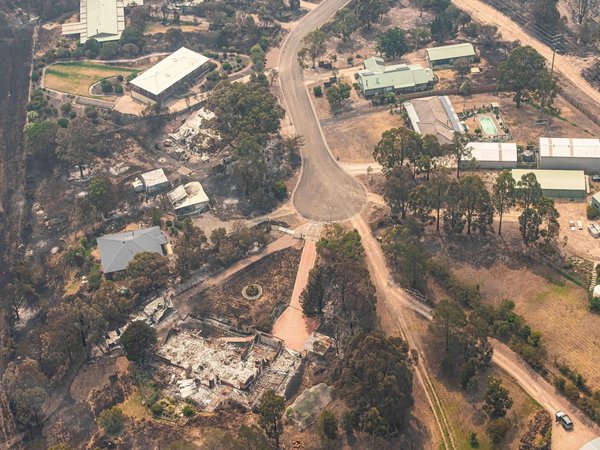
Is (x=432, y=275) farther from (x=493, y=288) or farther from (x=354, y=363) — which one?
(x=354, y=363)

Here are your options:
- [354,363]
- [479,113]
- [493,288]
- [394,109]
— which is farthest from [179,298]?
[479,113]

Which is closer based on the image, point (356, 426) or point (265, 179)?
point (356, 426)

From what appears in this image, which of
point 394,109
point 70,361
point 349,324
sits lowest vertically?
point 70,361

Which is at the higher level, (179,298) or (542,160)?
(542,160)

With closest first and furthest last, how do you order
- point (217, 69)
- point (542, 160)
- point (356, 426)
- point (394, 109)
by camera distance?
point (356, 426), point (542, 160), point (394, 109), point (217, 69)

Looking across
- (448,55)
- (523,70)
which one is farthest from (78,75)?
(523,70)

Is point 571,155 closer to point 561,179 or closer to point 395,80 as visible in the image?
point 561,179

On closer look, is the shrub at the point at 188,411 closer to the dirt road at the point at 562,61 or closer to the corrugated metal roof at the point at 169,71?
the corrugated metal roof at the point at 169,71

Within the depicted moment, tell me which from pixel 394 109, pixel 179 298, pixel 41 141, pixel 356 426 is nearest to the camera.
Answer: pixel 356 426
